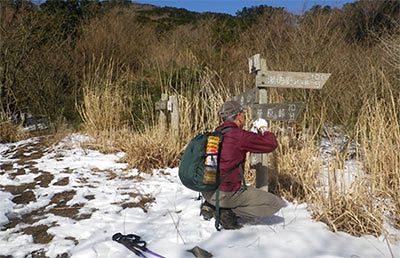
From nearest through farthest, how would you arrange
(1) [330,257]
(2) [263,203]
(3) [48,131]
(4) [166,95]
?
(1) [330,257]
(2) [263,203]
(4) [166,95]
(3) [48,131]

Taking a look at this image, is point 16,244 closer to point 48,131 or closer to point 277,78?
point 277,78

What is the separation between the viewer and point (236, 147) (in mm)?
3096

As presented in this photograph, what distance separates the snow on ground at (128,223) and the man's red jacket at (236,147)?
0.39m

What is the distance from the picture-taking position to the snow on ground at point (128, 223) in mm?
2828

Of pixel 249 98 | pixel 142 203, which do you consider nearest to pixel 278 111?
pixel 249 98

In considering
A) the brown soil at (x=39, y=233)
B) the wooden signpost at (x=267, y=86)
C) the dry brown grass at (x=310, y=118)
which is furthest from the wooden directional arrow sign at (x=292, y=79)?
the brown soil at (x=39, y=233)

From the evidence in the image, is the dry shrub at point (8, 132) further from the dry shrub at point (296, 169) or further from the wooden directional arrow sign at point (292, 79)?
the wooden directional arrow sign at point (292, 79)

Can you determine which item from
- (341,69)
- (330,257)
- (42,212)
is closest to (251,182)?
(330,257)

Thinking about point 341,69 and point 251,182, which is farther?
point 341,69

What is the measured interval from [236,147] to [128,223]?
113 cm

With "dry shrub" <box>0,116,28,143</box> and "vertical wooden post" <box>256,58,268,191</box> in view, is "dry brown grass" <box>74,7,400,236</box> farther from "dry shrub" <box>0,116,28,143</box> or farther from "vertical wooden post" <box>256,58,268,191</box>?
"dry shrub" <box>0,116,28,143</box>

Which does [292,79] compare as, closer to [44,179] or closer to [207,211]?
[207,211]

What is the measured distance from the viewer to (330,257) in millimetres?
2605

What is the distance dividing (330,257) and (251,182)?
5.73 ft
